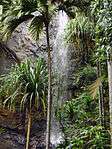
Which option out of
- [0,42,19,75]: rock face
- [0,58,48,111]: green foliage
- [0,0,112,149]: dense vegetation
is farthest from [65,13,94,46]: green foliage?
[0,42,19,75]: rock face

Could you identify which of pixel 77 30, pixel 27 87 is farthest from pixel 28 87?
pixel 77 30

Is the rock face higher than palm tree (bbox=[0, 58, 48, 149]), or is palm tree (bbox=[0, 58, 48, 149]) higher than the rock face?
the rock face

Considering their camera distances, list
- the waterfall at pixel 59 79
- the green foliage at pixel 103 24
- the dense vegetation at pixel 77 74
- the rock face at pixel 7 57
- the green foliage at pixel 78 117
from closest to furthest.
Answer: the green foliage at pixel 103 24
the dense vegetation at pixel 77 74
the green foliage at pixel 78 117
the waterfall at pixel 59 79
the rock face at pixel 7 57

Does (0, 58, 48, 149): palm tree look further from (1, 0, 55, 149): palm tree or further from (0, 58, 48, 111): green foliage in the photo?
(1, 0, 55, 149): palm tree

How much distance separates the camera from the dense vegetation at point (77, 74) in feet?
22.8

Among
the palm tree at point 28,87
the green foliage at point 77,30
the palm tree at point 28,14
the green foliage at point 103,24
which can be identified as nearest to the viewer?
the green foliage at point 103,24

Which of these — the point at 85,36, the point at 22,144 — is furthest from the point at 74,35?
the point at 22,144

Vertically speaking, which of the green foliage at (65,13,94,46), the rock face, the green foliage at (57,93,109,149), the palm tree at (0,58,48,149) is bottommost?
the green foliage at (57,93,109,149)

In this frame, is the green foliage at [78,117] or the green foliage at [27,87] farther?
the green foliage at [27,87]

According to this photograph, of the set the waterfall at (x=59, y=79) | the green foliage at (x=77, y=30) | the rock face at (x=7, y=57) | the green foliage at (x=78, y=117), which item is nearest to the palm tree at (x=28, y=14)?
the green foliage at (x=77, y=30)

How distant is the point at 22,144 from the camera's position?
1203cm

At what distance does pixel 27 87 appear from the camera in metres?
10.2

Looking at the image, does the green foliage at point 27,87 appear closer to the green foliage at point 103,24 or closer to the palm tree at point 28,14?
the palm tree at point 28,14

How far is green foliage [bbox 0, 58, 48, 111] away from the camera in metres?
10.2
